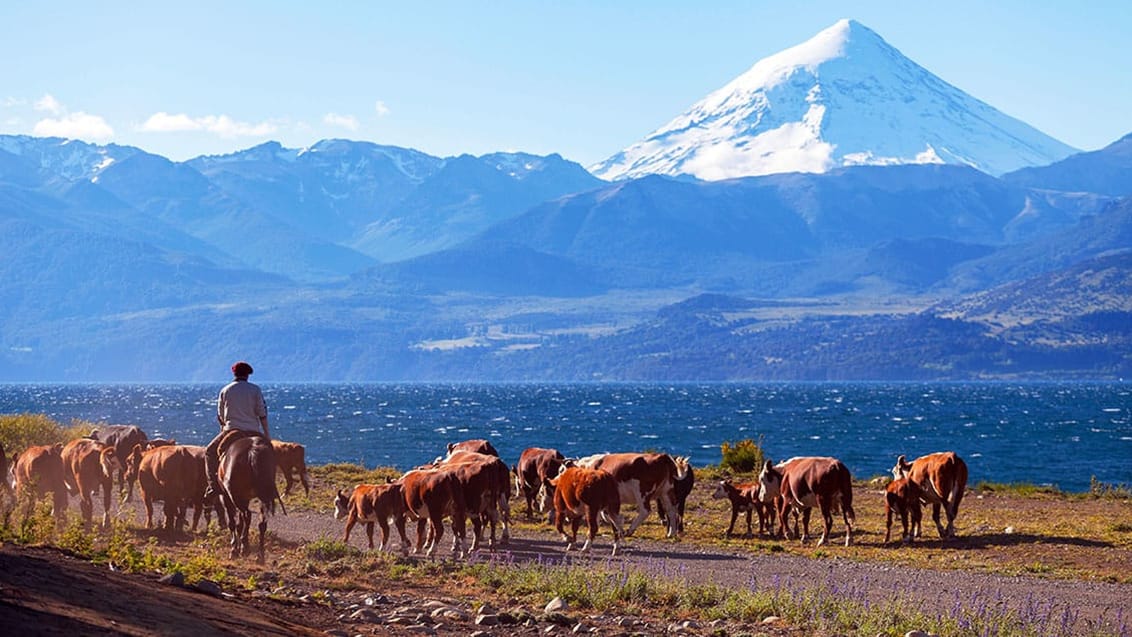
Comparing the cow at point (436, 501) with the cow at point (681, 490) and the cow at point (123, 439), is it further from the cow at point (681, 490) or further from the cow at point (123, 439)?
the cow at point (123, 439)

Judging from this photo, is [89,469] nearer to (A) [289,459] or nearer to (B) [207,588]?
(A) [289,459]

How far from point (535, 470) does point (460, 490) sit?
932 cm

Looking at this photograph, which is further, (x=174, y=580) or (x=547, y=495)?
(x=547, y=495)

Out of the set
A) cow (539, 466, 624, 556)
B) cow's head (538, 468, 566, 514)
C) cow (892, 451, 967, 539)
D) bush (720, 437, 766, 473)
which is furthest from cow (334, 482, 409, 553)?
bush (720, 437, 766, 473)

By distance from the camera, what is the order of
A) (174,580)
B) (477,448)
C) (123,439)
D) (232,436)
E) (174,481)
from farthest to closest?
(477,448) < (123,439) < (174,481) < (232,436) < (174,580)

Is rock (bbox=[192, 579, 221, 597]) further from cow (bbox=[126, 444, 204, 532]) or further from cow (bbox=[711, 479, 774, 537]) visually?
cow (bbox=[711, 479, 774, 537])

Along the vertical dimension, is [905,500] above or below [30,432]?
above

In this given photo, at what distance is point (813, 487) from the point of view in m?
26.4

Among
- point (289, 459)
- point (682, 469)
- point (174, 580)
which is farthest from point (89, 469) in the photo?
point (682, 469)

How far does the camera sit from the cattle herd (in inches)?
870

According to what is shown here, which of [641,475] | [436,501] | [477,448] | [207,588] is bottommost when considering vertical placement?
[207,588]

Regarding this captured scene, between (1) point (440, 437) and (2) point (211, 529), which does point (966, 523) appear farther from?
(1) point (440, 437)

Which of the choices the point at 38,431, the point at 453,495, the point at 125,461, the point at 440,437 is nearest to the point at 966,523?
the point at 453,495

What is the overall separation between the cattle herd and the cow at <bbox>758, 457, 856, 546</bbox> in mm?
23
